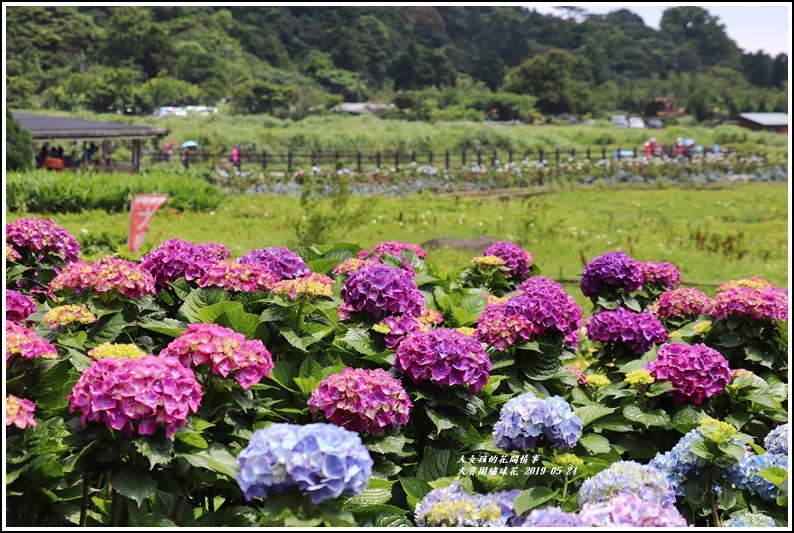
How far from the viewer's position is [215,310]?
258cm

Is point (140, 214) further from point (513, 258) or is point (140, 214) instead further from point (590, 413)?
point (590, 413)

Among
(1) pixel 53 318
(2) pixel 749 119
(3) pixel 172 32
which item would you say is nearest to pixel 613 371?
(1) pixel 53 318

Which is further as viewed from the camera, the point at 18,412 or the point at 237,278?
the point at 237,278

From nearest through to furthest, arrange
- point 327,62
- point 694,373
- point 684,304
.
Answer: point 694,373
point 684,304
point 327,62

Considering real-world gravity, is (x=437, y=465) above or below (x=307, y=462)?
below

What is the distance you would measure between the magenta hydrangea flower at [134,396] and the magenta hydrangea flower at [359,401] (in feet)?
1.49

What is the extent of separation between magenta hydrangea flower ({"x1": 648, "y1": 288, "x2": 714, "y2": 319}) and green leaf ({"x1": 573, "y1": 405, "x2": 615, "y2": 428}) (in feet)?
3.81

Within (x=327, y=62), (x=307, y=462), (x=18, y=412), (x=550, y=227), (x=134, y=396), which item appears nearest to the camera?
(x=307, y=462)

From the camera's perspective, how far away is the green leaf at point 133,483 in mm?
1776

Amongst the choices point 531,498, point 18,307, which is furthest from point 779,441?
point 18,307

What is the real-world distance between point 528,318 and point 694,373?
55 cm

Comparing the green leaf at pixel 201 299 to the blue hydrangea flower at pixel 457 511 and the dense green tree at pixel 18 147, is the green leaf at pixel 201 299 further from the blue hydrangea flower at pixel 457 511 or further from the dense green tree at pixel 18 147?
the dense green tree at pixel 18 147

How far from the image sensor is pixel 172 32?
2328 inches

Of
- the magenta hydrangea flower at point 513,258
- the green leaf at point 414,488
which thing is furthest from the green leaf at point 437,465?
the magenta hydrangea flower at point 513,258
